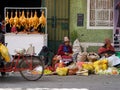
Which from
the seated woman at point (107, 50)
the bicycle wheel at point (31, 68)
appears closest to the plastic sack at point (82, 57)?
the seated woman at point (107, 50)

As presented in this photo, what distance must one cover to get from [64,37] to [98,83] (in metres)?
4.10

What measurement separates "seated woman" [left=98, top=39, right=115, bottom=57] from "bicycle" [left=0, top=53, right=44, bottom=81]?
332 cm

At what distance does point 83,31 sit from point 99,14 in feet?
3.02

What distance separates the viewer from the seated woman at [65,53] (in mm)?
16719

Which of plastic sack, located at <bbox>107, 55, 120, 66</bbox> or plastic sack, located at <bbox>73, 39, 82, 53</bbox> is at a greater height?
plastic sack, located at <bbox>73, 39, 82, 53</bbox>

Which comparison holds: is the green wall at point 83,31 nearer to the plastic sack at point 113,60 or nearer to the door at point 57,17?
the door at point 57,17

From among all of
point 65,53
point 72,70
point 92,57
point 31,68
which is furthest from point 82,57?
point 31,68

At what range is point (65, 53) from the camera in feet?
55.7

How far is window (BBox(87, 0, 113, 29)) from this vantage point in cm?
1802

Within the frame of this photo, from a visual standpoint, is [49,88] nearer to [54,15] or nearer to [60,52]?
[60,52]

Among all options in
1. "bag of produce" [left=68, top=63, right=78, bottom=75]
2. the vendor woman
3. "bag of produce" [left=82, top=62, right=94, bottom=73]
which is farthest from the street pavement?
the vendor woman

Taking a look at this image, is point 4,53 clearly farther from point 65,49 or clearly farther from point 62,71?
point 65,49

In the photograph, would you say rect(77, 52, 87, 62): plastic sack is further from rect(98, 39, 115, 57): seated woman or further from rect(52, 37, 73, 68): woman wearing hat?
rect(98, 39, 115, 57): seated woman

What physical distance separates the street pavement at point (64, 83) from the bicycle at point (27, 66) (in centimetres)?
21
